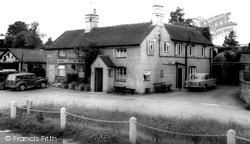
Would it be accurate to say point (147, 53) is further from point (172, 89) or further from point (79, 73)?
point (79, 73)

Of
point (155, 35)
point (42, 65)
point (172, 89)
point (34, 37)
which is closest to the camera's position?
point (155, 35)

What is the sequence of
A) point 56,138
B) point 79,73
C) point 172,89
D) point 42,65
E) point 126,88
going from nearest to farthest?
point 56,138
point 126,88
point 172,89
point 79,73
point 42,65

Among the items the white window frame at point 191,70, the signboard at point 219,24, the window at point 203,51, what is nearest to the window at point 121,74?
the white window frame at point 191,70

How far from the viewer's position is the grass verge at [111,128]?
32.0ft

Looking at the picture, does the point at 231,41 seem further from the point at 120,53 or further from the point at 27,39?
the point at 27,39

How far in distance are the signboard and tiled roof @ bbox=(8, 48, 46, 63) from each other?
36.9 metres

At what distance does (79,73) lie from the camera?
106 ft

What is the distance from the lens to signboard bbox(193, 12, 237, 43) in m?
64.6

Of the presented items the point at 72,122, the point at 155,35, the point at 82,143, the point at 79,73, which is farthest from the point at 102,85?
the point at 82,143

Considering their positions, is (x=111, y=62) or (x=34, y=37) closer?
(x=111, y=62)

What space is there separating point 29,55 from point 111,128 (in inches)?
1343

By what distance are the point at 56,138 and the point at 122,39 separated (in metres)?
19.0

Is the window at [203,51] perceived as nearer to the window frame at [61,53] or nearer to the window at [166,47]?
the window at [166,47]

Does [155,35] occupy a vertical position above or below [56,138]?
above
